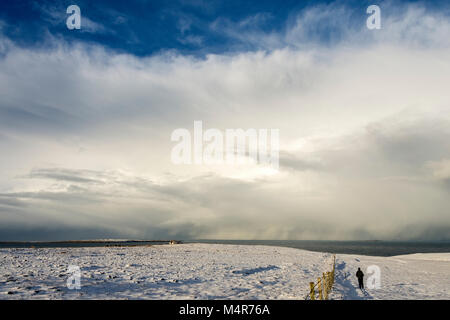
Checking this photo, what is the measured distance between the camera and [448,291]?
70.8 feet

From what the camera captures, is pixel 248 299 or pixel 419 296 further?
pixel 419 296

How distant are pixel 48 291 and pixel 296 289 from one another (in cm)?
1466
